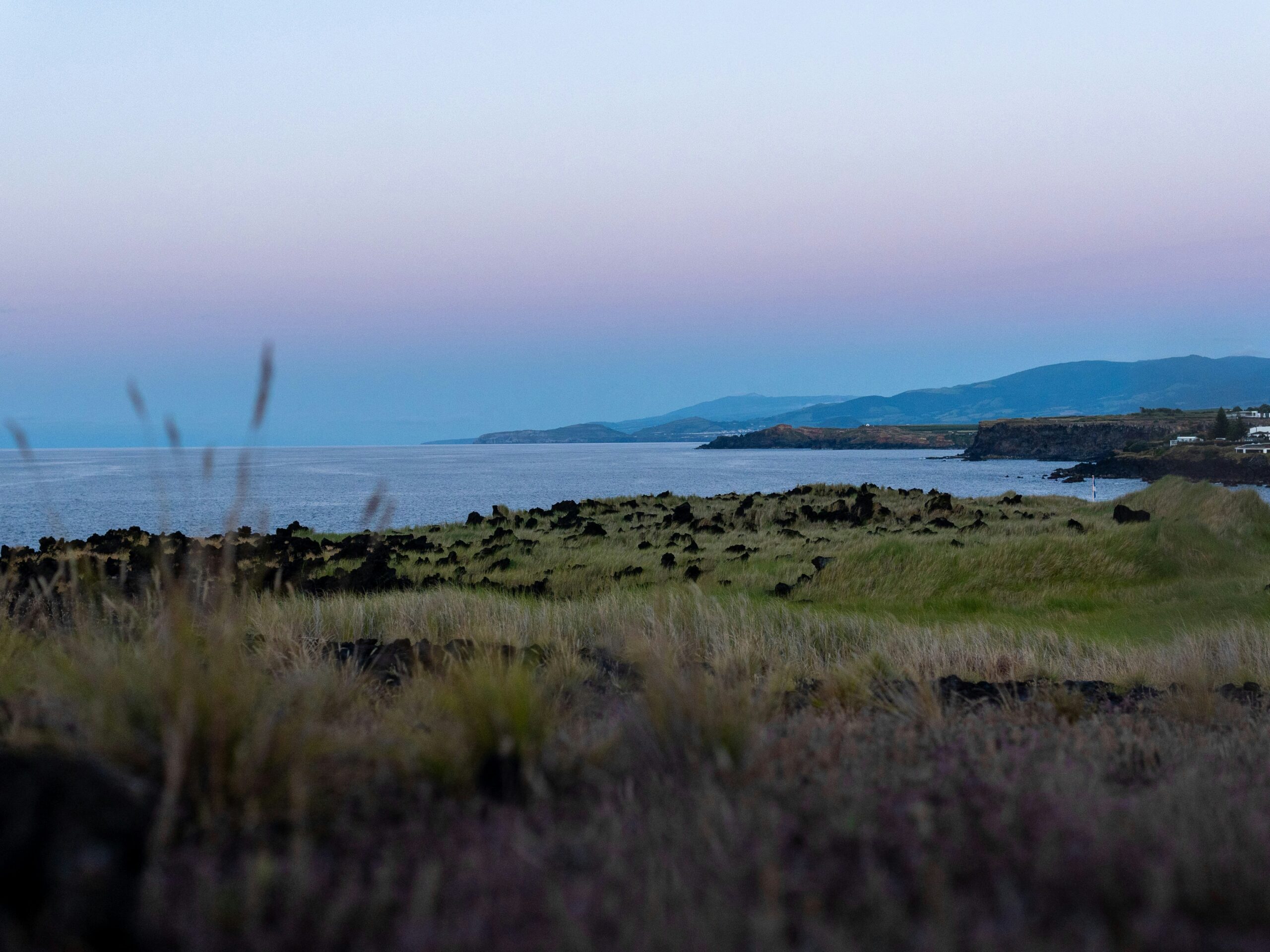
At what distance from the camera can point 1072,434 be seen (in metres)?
135

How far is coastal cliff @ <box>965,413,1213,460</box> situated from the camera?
124 metres

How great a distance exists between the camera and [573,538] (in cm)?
1773

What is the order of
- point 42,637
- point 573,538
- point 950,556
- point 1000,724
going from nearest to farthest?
point 1000,724 → point 42,637 → point 950,556 → point 573,538

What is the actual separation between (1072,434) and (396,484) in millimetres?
105582

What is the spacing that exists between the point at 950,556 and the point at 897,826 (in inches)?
490

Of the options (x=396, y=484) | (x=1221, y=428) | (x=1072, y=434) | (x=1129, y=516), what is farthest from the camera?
(x=1072, y=434)

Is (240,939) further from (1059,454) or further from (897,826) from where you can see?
(1059,454)

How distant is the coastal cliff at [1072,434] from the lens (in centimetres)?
12381

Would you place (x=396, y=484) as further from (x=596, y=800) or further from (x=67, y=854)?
(x=67, y=854)

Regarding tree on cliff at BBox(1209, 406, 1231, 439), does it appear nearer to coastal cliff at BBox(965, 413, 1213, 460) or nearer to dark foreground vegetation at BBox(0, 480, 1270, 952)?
coastal cliff at BBox(965, 413, 1213, 460)

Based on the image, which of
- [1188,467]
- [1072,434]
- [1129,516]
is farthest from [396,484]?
[1072,434]

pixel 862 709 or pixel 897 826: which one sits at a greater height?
pixel 897 826

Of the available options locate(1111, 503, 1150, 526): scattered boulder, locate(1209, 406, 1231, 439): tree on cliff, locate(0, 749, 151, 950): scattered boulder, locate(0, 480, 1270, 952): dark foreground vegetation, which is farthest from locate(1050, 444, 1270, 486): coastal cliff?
locate(0, 749, 151, 950): scattered boulder

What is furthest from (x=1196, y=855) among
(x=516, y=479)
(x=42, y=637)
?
(x=516, y=479)
